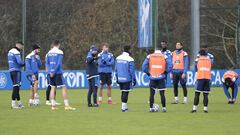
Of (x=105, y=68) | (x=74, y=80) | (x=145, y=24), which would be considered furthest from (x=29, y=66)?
(x=74, y=80)

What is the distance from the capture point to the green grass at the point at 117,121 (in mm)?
15055

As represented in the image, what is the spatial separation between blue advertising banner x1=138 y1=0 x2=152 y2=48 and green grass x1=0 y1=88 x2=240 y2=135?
30.2 ft

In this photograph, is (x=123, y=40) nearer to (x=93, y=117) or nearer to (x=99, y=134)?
(x=93, y=117)

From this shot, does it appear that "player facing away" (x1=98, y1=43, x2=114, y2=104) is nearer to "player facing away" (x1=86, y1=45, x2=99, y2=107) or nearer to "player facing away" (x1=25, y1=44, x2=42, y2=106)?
"player facing away" (x1=86, y1=45, x2=99, y2=107)

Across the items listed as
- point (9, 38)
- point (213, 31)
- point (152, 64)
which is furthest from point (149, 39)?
point (9, 38)

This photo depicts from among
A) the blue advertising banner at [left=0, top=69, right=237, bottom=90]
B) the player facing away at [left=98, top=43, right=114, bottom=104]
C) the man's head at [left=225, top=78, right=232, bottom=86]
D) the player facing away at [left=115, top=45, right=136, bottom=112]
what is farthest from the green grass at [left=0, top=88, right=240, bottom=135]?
the blue advertising banner at [left=0, top=69, right=237, bottom=90]

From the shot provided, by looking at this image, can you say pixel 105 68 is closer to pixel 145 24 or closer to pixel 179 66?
pixel 179 66

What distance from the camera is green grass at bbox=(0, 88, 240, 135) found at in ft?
49.4

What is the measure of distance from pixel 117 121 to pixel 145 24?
49.5 feet

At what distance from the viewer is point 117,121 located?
56.7 feet

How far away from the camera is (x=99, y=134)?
571 inches

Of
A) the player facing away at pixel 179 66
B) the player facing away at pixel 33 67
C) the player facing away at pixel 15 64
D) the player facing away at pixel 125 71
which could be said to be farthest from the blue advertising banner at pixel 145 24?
the player facing away at pixel 125 71

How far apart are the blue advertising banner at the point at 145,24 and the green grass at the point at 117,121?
30.2 feet

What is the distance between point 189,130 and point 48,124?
3587 mm
